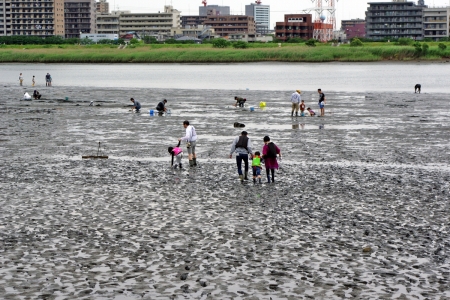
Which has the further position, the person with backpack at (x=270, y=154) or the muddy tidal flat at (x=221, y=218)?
the person with backpack at (x=270, y=154)

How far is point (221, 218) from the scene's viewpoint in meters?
23.1

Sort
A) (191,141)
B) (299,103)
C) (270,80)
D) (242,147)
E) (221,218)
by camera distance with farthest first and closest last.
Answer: (270,80), (299,103), (191,141), (242,147), (221,218)

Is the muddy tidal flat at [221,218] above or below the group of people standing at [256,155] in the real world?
below

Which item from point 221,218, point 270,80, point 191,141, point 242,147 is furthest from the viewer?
point 270,80

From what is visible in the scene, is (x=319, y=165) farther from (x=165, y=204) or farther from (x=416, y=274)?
(x=416, y=274)

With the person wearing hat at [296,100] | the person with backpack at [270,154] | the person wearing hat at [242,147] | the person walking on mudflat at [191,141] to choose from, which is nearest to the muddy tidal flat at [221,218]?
the person with backpack at [270,154]

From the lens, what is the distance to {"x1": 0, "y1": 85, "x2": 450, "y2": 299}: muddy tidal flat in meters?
17.0

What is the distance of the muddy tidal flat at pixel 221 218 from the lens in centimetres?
1695

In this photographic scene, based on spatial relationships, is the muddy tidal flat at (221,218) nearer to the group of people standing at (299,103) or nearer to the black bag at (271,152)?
the black bag at (271,152)

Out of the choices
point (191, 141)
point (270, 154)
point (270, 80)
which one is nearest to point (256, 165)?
point (270, 154)

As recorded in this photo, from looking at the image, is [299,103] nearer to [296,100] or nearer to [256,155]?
[296,100]

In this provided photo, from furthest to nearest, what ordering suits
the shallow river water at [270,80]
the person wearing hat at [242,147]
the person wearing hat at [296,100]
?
the shallow river water at [270,80], the person wearing hat at [296,100], the person wearing hat at [242,147]

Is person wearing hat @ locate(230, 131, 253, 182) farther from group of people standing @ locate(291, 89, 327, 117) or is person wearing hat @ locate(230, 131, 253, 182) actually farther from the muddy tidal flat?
group of people standing @ locate(291, 89, 327, 117)

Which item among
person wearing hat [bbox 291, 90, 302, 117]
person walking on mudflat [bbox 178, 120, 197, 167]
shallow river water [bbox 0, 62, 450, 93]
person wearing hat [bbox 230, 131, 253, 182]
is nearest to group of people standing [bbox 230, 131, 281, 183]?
person wearing hat [bbox 230, 131, 253, 182]
